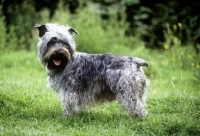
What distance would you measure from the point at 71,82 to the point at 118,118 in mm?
994

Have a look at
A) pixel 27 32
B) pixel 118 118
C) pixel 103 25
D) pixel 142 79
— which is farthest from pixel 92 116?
pixel 27 32

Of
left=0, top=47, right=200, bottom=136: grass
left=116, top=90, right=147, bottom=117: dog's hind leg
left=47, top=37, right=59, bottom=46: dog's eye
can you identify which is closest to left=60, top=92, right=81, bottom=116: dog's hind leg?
left=0, top=47, right=200, bottom=136: grass

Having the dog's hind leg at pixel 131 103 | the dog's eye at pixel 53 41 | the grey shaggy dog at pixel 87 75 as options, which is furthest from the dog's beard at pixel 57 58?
the dog's hind leg at pixel 131 103

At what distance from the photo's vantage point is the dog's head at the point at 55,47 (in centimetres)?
552

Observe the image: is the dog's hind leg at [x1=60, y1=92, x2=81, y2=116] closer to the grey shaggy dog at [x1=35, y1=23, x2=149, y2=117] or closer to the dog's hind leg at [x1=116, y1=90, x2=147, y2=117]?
the grey shaggy dog at [x1=35, y1=23, x2=149, y2=117]

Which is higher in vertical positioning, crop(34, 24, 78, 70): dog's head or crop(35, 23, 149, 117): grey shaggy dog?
crop(34, 24, 78, 70): dog's head

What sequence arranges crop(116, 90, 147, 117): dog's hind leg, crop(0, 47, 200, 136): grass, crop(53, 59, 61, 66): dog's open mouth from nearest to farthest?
crop(0, 47, 200, 136): grass, crop(116, 90, 147, 117): dog's hind leg, crop(53, 59, 61, 66): dog's open mouth

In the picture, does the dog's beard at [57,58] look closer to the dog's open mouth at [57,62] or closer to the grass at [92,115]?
the dog's open mouth at [57,62]

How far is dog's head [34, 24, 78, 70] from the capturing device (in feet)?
18.1

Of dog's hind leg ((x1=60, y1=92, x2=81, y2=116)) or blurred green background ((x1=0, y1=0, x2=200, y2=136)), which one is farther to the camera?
dog's hind leg ((x1=60, y1=92, x2=81, y2=116))

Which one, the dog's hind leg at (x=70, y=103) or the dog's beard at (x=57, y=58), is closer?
the dog's beard at (x=57, y=58)

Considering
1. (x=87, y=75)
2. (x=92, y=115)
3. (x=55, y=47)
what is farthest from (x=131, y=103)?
(x=55, y=47)

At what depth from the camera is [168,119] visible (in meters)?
5.34

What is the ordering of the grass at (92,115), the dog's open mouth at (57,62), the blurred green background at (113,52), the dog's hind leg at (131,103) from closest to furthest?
the grass at (92,115) < the blurred green background at (113,52) < the dog's hind leg at (131,103) < the dog's open mouth at (57,62)
